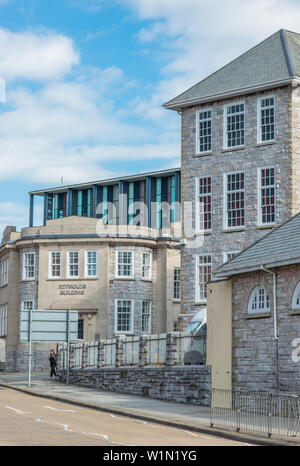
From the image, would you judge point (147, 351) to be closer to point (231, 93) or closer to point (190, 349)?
point (190, 349)

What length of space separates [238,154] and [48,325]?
42.0ft

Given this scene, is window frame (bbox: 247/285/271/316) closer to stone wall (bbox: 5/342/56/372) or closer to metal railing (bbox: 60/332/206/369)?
metal railing (bbox: 60/332/206/369)

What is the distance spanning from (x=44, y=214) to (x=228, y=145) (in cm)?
5550

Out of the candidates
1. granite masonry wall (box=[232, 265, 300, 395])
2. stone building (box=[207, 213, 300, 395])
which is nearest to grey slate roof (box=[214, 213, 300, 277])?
stone building (box=[207, 213, 300, 395])

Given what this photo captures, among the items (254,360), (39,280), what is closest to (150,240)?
(39,280)

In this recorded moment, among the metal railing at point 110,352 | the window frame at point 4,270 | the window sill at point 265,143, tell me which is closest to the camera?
the metal railing at point 110,352

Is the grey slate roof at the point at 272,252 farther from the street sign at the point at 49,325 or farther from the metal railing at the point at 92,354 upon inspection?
the metal railing at the point at 92,354

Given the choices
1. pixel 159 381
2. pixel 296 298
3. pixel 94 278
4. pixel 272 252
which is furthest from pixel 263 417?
pixel 94 278

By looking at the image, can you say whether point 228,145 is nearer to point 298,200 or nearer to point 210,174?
point 210,174

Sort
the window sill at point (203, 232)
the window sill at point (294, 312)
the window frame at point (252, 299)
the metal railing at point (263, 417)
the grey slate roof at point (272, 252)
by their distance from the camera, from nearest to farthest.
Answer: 1. the metal railing at point (263, 417)
2. the window sill at point (294, 312)
3. the grey slate roof at point (272, 252)
4. the window frame at point (252, 299)
5. the window sill at point (203, 232)

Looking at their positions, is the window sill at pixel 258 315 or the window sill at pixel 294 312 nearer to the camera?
the window sill at pixel 294 312

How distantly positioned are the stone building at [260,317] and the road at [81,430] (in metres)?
4.66

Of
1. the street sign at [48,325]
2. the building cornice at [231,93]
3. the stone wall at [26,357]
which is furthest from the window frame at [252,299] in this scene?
the stone wall at [26,357]

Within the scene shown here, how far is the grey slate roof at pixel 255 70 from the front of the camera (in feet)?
132
